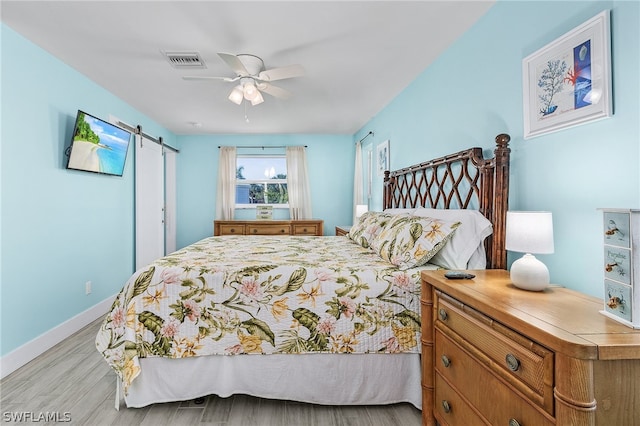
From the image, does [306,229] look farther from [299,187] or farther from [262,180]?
[262,180]

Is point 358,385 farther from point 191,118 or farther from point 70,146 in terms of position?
point 191,118

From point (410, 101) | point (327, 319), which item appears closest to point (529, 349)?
point (327, 319)

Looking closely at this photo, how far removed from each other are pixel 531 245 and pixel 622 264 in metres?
0.45

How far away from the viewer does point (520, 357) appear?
0.99m

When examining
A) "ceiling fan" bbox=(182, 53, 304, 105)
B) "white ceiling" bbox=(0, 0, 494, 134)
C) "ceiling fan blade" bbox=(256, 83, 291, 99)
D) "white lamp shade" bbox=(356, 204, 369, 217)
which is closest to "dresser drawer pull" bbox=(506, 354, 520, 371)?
"white ceiling" bbox=(0, 0, 494, 134)

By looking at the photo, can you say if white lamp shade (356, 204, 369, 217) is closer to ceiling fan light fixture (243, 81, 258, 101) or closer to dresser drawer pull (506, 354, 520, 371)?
ceiling fan light fixture (243, 81, 258, 101)

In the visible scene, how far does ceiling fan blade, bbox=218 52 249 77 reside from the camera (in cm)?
226

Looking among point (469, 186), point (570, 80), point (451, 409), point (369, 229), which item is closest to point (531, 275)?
point (451, 409)

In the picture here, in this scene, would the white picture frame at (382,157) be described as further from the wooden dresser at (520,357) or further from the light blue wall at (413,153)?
the wooden dresser at (520,357)

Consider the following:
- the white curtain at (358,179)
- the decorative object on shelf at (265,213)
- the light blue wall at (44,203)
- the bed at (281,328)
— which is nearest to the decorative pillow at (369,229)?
the bed at (281,328)

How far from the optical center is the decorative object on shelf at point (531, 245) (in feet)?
4.32

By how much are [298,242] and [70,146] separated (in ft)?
7.26

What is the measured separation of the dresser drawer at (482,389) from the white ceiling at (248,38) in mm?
1974

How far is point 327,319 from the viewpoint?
5.96ft
